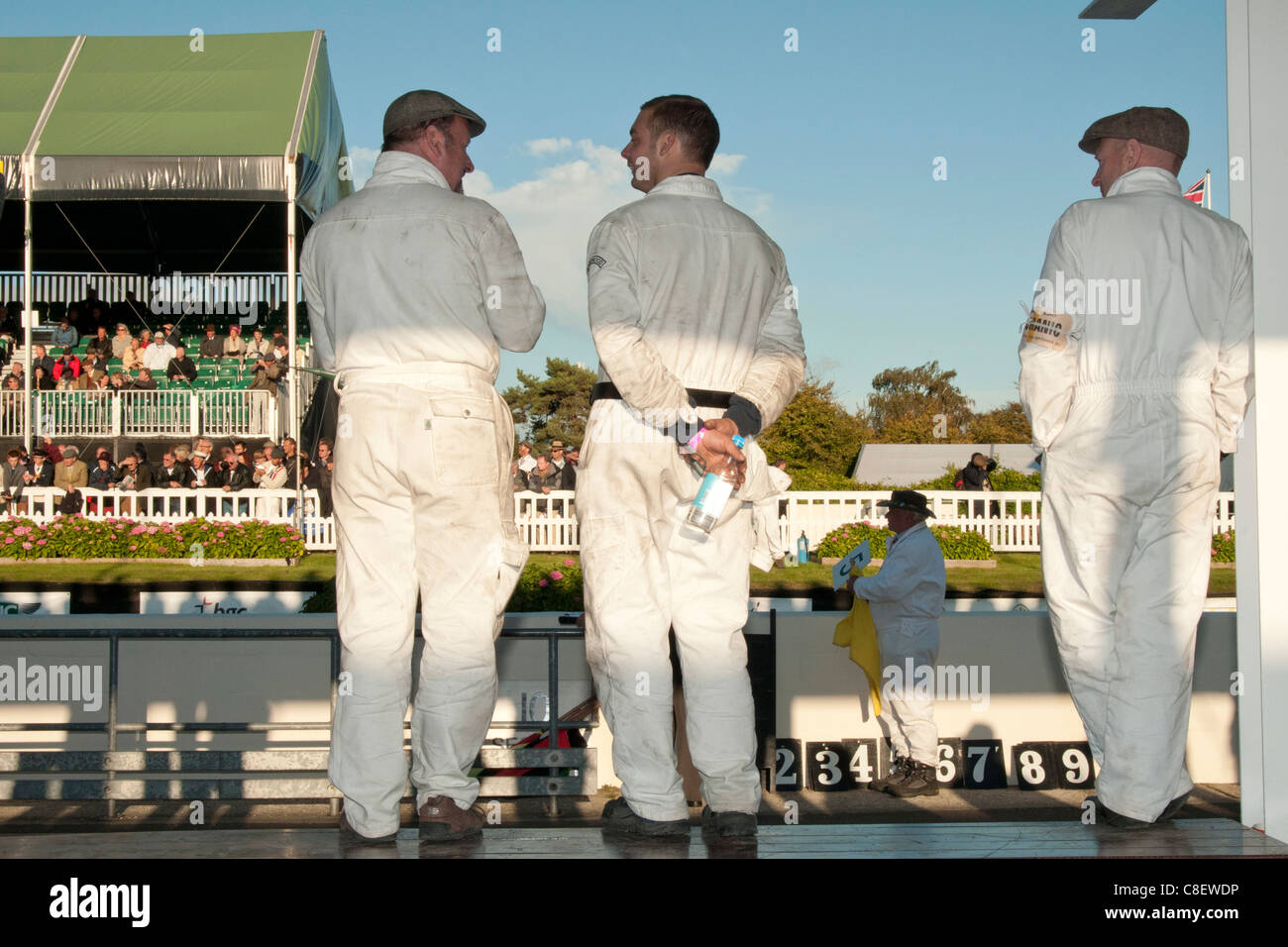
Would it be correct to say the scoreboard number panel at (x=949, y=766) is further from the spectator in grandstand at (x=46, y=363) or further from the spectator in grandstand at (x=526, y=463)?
the spectator in grandstand at (x=46, y=363)

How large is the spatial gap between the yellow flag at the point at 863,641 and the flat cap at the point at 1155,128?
4.65 metres

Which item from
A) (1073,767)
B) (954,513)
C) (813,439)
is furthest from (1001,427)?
(1073,767)

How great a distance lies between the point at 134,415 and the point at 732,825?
2581 centimetres

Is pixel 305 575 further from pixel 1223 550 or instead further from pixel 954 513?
pixel 1223 550

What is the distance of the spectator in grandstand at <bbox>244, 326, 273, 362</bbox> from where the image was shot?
30.4m

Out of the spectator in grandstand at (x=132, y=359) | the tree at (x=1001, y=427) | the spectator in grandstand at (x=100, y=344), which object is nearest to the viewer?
the spectator in grandstand at (x=132, y=359)

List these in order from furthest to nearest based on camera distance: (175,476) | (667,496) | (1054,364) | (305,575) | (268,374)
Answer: (268,374), (175,476), (305,575), (1054,364), (667,496)

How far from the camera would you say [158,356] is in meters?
29.8

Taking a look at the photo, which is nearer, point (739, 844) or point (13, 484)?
point (739, 844)

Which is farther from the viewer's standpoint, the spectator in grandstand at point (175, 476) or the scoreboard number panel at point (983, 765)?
the spectator in grandstand at point (175, 476)

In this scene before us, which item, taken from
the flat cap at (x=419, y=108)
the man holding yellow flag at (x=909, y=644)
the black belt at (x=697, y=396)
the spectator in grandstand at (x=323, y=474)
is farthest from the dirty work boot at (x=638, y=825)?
A: the spectator in grandstand at (x=323, y=474)

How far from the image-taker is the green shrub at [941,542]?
71.9ft

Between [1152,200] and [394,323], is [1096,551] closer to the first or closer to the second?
[1152,200]

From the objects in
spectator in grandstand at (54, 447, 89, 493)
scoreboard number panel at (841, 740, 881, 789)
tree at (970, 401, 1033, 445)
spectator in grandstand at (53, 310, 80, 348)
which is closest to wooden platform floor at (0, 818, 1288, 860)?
scoreboard number panel at (841, 740, 881, 789)
